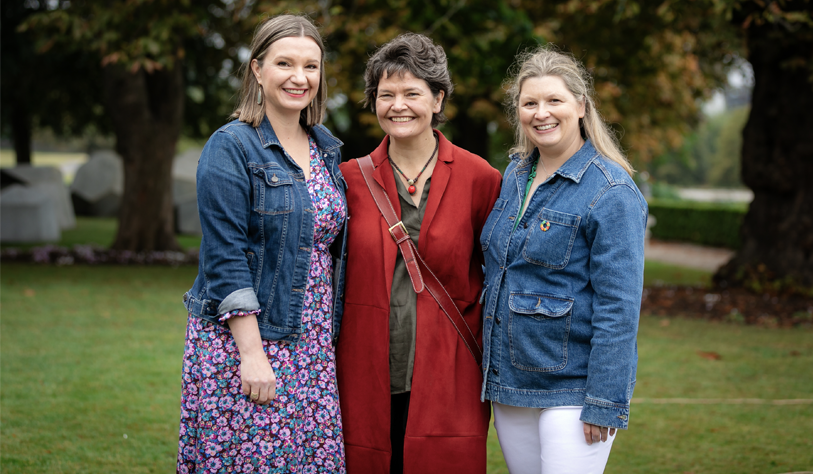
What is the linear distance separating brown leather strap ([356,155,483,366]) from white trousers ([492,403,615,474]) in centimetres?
32

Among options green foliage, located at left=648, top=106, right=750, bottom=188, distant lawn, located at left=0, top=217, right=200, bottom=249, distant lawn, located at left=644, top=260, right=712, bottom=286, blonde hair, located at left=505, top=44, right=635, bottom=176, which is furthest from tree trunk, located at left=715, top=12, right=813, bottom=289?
green foliage, located at left=648, top=106, right=750, bottom=188

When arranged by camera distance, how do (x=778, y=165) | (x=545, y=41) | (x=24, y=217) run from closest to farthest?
(x=778, y=165) < (x=545, y=41) < (x=24, y=217)

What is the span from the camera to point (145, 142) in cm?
1362

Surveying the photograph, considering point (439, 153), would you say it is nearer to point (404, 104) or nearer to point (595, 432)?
point (404, 104)

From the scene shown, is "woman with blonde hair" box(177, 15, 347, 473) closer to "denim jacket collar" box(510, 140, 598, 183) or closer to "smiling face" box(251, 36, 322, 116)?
"smiling face" box(251, 36, 322, 116)

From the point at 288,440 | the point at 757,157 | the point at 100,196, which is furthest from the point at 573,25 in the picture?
the point at 100,196

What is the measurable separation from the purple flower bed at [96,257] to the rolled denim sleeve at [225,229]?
1152 cm

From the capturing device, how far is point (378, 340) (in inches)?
108

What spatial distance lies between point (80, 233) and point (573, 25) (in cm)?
1520

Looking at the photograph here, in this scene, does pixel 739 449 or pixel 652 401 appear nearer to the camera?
pixel 739 449

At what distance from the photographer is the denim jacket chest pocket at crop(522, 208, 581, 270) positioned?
8.00 feet

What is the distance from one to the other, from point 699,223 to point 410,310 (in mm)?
23571

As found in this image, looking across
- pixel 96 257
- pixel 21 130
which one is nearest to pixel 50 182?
pixel 21 130

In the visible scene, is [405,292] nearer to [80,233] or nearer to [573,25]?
[573,25]
